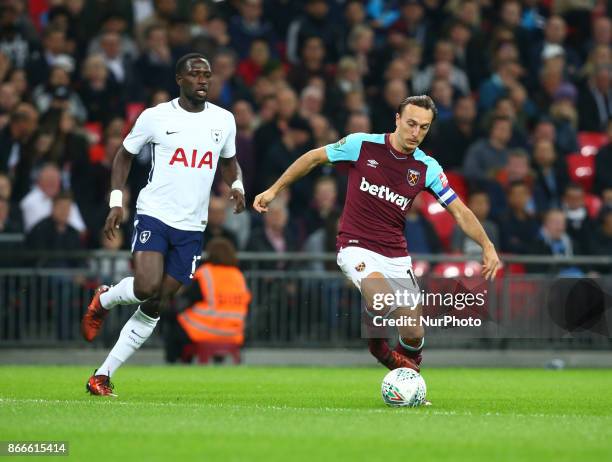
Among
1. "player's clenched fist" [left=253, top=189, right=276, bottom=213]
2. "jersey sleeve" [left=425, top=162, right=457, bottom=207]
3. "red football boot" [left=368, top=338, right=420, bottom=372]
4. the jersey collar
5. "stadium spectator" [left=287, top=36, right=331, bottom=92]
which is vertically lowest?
"red football boot" [left=368, top=338, right=420, bottom=372]

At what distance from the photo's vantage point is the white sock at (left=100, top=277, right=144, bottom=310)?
11414 mm

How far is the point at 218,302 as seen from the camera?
56.7ft

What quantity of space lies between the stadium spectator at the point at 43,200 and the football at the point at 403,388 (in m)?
8.24

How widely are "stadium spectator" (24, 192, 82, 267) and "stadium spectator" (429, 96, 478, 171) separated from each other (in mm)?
6048

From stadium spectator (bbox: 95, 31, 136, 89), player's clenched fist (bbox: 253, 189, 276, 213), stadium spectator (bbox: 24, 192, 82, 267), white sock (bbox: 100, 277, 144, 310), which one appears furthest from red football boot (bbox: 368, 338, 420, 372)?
stadium spectator (bbox: 95, 31, 136, 89)

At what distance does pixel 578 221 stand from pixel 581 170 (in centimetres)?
202

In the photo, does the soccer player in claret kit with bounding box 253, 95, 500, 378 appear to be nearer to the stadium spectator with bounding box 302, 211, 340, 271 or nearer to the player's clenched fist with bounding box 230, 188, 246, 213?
the player's clenched fist with bounding box 230, 188, 246, 213

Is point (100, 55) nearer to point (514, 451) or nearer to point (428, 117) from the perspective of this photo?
point (428, 117)

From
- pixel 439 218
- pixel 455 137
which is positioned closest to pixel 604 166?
pixel 455 137

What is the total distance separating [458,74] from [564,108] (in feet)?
6.12

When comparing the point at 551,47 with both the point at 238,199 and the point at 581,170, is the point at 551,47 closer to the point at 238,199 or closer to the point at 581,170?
the point at 581,170

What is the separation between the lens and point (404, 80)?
72.7 ft

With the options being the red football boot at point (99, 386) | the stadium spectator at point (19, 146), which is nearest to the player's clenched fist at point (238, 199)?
the red football boot at point (99, 386)

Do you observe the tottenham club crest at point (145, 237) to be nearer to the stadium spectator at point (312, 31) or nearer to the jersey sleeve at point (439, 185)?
the jersey sleeve at point (439, 185)
